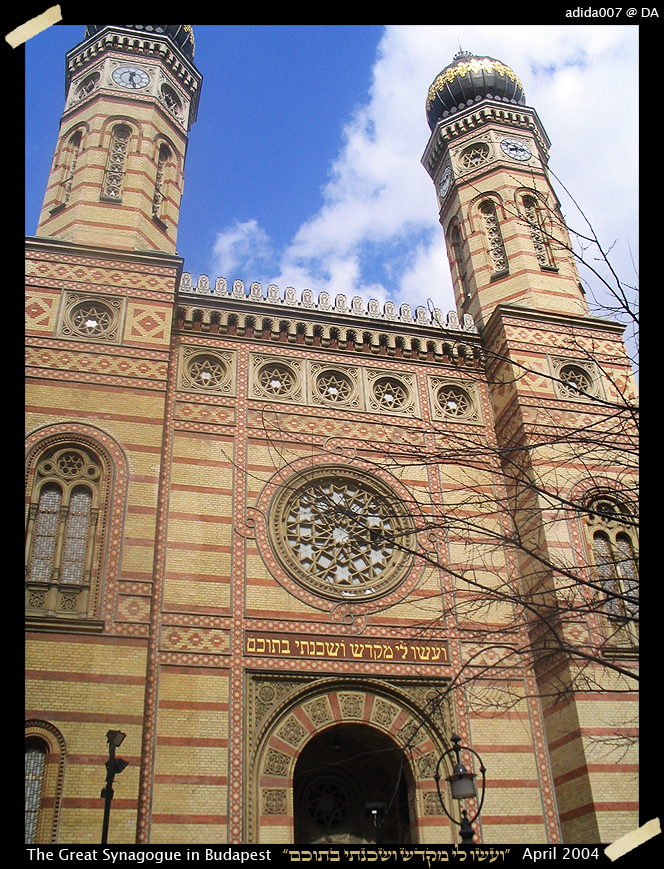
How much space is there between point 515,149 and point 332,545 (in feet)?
36.6

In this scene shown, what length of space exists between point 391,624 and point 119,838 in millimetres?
4743

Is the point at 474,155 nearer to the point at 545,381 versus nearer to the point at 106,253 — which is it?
the point at 545,381

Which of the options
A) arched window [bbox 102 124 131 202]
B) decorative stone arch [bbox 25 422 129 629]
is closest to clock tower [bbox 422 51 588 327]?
arched window [bbox 102 124 131 202]

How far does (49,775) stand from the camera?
8.53m

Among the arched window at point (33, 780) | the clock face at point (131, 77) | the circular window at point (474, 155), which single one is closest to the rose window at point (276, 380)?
the arched window at point (33, 780)

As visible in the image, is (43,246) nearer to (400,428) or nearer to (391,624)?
(400,428)

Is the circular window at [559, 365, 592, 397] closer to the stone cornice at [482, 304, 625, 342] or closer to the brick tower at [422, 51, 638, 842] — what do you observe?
the brick tower at [422, 51, 638, 842]

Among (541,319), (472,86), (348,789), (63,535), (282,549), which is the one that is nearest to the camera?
(63,535)

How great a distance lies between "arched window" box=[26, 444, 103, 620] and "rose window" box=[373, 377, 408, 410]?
5361 mm

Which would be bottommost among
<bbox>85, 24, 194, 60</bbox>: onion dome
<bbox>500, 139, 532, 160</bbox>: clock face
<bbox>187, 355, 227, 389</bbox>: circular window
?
<bbox>187, 355, 227, 389</bbox>: circular window

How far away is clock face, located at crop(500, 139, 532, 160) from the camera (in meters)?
17.6

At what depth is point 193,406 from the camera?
Answer: 12.6 meters

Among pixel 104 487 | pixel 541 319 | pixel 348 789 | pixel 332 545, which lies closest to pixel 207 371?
pixel 104 487

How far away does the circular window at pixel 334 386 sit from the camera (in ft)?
44.8
